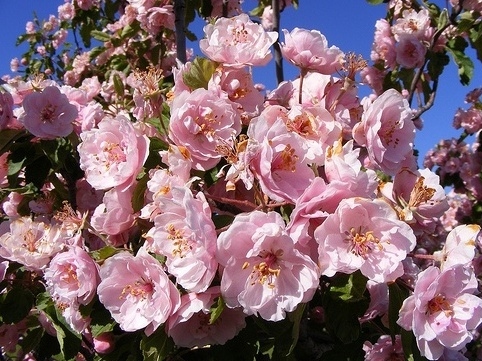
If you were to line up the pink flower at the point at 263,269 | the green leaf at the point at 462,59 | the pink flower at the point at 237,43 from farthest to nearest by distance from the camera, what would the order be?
the green leaf at the point at 462,59 → the pink flower at the point at 237,43 → the pink flower at the point at 263,269

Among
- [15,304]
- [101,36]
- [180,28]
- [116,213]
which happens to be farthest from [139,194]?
[101,36]

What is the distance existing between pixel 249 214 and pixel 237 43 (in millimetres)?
568

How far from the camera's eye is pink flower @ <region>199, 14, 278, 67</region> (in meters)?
1.49

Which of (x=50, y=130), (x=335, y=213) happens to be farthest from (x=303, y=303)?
(x=50, y=130)

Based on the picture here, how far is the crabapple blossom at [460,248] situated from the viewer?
1.25 meters

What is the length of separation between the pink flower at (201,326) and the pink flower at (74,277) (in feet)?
0.76

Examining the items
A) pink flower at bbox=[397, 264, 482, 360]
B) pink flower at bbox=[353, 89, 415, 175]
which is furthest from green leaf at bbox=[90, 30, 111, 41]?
pink flower at bbox=[397, 264, 482, 360]

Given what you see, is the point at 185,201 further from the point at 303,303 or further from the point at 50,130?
the point at 50,130

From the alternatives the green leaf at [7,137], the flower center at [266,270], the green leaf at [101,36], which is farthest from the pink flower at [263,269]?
the green leaf at [101,36]

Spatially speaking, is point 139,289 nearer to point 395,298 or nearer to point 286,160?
point 286,160

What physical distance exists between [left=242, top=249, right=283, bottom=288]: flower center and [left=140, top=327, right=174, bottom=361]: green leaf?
278mm

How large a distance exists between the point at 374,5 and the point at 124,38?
1.49 m

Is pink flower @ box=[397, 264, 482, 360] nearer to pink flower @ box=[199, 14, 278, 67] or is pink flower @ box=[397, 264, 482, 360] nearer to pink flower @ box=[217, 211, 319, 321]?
pink flower @ box=[217, 211, 319, 321]

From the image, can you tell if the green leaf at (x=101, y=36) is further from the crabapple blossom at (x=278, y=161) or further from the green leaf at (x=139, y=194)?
the crabapple blossom at (x=278, y=161)
